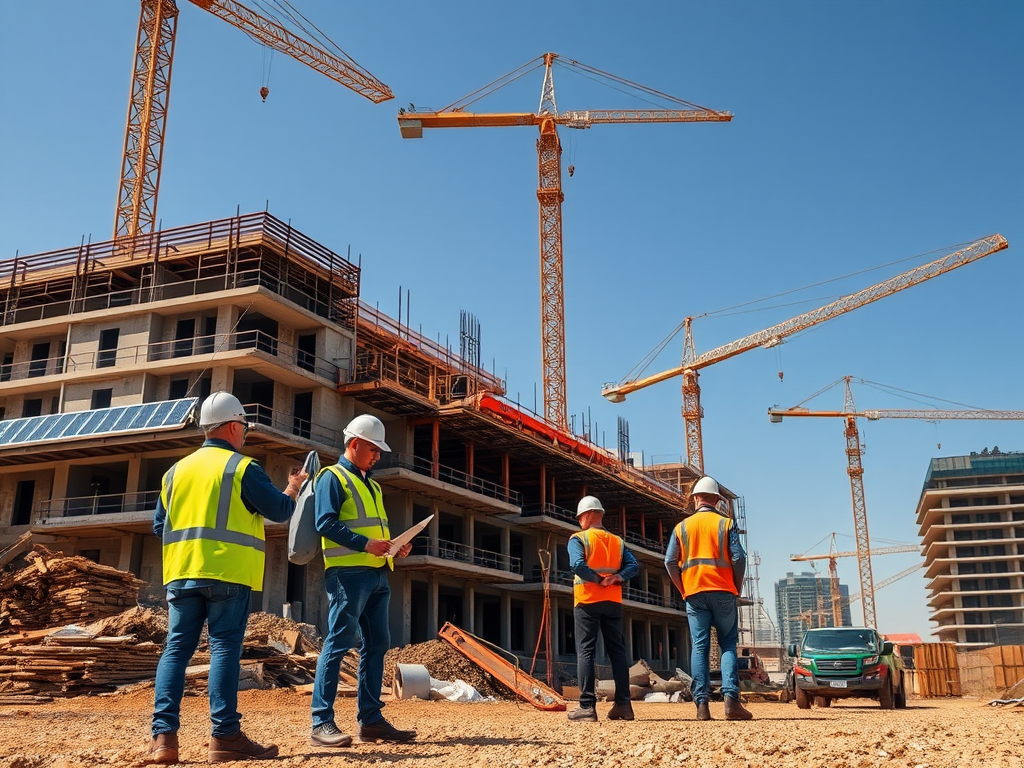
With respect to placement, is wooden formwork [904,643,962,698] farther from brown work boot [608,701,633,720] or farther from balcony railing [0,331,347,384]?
brown work boot [608,701,633,720]

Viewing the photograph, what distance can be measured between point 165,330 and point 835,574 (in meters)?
139

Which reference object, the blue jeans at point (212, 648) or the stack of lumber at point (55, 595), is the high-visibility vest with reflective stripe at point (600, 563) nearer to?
the blue jeans at point (212, 648)

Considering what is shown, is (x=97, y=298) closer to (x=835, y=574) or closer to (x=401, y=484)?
(x=401, y=484)

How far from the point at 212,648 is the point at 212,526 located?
67cm

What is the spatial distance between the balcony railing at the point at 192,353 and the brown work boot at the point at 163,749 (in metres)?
28.0

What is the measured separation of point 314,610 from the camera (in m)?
Answer: 33.1

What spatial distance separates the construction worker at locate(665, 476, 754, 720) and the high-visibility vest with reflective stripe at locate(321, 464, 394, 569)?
3216 mm

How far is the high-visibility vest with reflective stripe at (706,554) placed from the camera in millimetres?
8422

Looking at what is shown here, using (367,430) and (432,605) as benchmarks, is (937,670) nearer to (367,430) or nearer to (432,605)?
(432,605)

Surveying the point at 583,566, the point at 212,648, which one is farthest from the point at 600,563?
the point at 212,648

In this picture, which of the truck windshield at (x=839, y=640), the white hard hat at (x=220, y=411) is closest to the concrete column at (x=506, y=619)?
the truck windshield at (x=839, y=640)

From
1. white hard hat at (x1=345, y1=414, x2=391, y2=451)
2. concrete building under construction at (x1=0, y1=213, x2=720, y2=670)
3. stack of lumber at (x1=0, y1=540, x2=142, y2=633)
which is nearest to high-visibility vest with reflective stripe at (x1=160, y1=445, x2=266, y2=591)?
white hard hat at (x1=345, y1=414, x2=391, y2=451)

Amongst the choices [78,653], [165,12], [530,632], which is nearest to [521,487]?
[530,632]

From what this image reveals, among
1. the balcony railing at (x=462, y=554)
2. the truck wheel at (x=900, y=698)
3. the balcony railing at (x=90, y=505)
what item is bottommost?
the truck wheel at (x=900, y=698)
